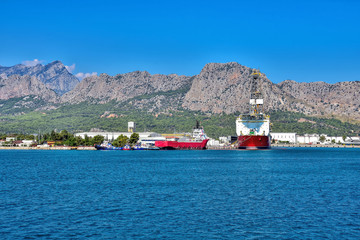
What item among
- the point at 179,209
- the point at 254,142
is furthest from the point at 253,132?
the point at 179,209

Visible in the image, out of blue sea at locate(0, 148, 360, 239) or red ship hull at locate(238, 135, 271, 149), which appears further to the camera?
red ship hull at locate(238, 135, 271, 149)

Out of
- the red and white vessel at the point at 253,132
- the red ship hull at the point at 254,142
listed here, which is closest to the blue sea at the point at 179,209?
the red ship hull at the point at 254,142

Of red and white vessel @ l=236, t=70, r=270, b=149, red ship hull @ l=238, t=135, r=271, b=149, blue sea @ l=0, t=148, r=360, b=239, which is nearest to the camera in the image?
blue sea @ l=0, t=148, r=360, b=239

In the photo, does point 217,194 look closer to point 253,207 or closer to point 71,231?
point 253,207

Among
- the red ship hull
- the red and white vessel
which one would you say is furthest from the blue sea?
the red and white vessel

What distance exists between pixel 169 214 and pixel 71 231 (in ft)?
29.4

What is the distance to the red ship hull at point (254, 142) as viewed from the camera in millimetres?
179000

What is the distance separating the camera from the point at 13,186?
55.2m

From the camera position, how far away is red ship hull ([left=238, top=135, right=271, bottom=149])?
179000 millimetres

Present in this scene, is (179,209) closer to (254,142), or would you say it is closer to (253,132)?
(254,142)

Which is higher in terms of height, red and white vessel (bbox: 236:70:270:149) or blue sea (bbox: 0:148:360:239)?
red and white vessel (bbox: 236:70:270:149)

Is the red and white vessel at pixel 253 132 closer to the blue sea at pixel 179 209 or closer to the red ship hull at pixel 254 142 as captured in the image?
the red ship hull at pixel 254 142

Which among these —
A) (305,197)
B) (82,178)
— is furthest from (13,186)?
(305,197)

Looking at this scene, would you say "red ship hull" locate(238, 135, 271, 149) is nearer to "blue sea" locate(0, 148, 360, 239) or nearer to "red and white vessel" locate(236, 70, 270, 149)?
"red and white vessel" locate(236, 70, 270, 149)
